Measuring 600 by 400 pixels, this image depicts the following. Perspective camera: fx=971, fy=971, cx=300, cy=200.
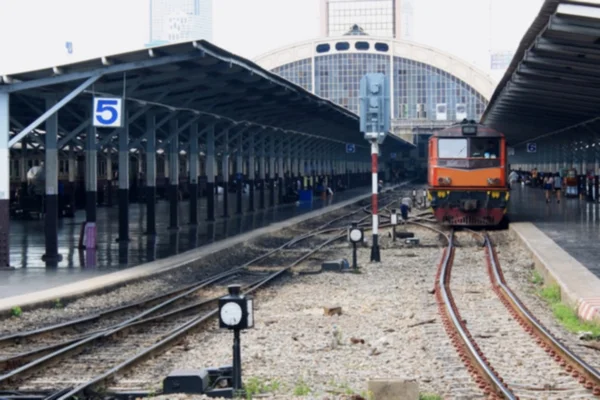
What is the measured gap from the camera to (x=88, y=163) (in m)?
24.1

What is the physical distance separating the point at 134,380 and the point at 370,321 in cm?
443

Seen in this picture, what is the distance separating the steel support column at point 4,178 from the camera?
19.0 metres

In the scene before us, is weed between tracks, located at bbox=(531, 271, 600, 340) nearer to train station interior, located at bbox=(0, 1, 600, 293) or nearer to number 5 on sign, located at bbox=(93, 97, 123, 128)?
train station interior, located at bbox=(0, 1, 600, 293)

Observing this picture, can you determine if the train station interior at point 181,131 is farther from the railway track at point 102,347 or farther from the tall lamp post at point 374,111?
the railway track at point 102,347

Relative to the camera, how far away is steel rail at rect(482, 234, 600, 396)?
8.76 m

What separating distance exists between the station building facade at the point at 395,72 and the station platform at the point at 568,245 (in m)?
72.2

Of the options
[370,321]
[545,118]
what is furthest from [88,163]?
[545,118]

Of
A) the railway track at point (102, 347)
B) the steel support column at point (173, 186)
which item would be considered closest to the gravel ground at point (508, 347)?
the railway track at point (102, 347)

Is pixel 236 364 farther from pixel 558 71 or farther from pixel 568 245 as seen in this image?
pixel 558 71

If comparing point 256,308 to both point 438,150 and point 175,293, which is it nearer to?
point 175,293

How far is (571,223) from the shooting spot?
96.9 feet

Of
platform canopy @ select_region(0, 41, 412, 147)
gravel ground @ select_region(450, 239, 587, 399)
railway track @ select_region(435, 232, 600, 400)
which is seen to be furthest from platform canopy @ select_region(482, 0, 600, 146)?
platform canopy @ select_region(0, 41, 412, 147)

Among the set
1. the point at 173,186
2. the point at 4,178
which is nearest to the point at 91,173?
the point at 4,178

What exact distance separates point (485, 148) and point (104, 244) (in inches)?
454
